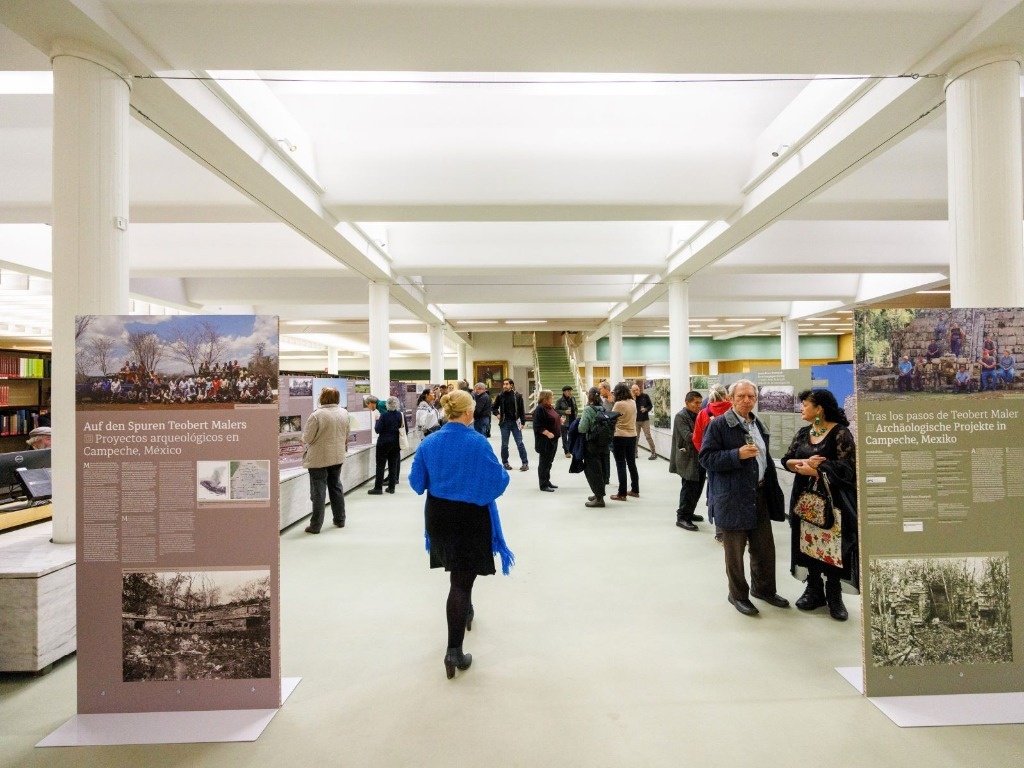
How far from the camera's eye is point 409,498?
303 inches

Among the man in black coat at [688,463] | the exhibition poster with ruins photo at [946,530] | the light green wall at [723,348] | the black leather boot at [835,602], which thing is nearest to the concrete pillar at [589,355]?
the light green wall at [723,348]

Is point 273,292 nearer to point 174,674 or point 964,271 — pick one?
point 174,674

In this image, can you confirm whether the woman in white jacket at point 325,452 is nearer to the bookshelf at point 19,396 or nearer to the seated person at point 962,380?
the seated person at point 962,380

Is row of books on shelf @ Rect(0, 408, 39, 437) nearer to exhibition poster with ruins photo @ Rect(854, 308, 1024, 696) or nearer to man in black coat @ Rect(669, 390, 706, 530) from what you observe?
man in black coat @ Rect(669, 390, 706, 530)

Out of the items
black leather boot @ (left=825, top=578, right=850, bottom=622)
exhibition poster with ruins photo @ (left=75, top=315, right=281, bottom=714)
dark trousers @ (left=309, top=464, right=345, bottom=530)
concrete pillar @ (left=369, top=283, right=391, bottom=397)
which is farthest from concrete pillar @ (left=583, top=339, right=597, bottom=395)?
exhibition poster with ruins photo @ (left=75, top=315, right=281, bottom=714)

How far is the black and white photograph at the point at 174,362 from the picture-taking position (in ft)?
7.95

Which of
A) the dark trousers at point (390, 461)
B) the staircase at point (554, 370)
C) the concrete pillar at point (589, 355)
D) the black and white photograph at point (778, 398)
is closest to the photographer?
the black and white photograph at point (778, 398)

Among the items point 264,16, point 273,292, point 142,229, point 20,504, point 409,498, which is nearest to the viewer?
point 264,16

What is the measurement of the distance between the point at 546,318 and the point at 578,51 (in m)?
14.3

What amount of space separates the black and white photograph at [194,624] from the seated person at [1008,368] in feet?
13.1

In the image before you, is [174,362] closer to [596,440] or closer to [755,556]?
[755,556]

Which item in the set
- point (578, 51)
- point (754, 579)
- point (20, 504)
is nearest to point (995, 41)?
point (578, 51)

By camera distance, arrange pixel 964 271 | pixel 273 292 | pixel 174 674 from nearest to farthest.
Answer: pixel 174 674, pixel 964 271, pixel 273 292

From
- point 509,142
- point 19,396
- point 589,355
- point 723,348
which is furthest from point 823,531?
point 723,348
